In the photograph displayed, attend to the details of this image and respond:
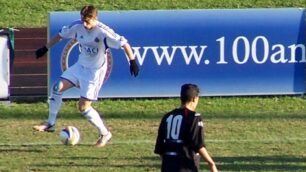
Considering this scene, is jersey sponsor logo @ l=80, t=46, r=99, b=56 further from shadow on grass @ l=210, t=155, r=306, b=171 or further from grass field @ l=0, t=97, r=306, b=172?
shadow on grass @ l=210, t=155, r=306, b=171

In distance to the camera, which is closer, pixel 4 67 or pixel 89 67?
pixel 89 67

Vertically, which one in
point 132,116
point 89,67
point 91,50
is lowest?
point 132,116

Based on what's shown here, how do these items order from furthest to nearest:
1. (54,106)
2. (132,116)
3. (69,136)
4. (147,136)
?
1. (132,116)
2. (147,136)
3. (54,106)
4. (69,136)

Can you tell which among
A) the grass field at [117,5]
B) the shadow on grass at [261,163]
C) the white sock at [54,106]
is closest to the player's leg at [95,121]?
the white sock at [54,106]

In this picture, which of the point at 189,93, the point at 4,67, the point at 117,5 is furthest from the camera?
the point at 117,5

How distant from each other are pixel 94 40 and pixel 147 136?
169cm

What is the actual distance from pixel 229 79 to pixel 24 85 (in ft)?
11.1

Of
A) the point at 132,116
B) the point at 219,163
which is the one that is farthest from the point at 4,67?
the point at 219,163

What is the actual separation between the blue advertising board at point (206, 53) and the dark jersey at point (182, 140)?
7.94 meters

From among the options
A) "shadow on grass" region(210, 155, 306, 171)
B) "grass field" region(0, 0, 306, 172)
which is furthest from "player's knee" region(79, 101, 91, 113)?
"shadow on grass" region(210, 155, 306, 171)

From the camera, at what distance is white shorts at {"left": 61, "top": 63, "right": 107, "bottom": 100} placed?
41.0 ft

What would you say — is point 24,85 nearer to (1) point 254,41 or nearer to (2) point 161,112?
(2) point 161,112

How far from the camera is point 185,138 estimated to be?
7895 millimetres

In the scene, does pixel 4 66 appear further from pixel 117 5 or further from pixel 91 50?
pixel 117 5
